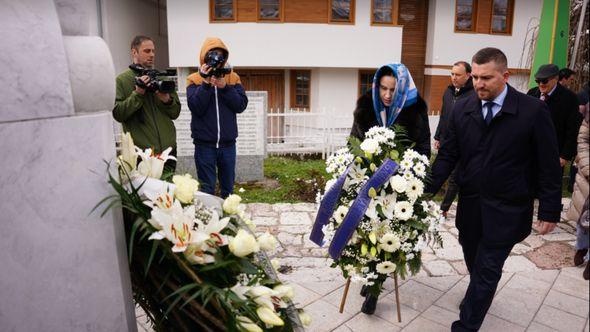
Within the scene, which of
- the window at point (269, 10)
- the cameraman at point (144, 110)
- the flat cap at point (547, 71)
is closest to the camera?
the cameraman at point (144, 110)

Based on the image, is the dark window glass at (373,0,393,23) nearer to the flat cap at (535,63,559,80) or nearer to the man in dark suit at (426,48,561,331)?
the flat cap at (535,63,559,80)

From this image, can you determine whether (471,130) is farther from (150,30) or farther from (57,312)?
(150,30)

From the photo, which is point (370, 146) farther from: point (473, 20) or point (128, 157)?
point (473, 20)

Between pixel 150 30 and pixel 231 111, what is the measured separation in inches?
561

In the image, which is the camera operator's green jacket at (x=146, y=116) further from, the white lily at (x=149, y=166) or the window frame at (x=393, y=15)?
the window frame at (x=393, y=15)

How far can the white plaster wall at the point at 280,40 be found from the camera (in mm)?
14172

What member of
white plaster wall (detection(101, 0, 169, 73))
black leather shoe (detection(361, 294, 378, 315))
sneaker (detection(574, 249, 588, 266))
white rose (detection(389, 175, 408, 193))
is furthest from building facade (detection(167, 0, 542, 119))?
sneaker (detection(574, 249, 588, 266))

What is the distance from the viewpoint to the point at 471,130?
295cm

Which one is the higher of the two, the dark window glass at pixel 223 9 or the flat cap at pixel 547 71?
the dark window glass at pixel 223 9

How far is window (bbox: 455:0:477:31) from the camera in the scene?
15766mm

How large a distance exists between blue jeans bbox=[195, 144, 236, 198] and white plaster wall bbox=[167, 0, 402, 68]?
9928 mm

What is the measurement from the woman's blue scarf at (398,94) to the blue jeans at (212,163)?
6.83 ft

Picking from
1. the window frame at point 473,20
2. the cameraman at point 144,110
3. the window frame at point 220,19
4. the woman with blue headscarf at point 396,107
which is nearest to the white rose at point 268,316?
the woman with blue headscarf at point 396,107

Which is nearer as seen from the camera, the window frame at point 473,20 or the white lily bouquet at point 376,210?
the white lily bouquet at point 376,210
